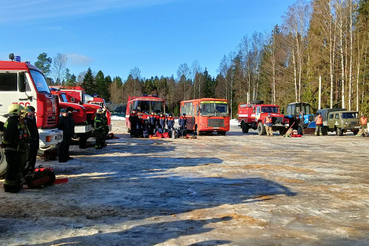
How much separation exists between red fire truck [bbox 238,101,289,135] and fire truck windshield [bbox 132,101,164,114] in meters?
7.73

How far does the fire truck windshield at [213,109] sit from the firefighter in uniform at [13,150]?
17050 mm

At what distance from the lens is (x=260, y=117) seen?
82.7 feet

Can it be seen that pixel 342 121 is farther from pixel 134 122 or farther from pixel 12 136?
pixel 12 136

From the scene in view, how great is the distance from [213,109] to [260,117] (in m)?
4.55

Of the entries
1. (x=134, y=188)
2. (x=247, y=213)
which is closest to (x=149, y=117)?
(x=134, y=188)

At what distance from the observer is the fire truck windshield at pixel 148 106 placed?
2188cm

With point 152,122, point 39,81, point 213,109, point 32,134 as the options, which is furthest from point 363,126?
point 32,134

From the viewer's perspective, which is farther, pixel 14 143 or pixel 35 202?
pixel 14 143

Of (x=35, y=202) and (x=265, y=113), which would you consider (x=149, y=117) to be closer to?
(x=265, y=113)

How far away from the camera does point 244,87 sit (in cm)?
5797

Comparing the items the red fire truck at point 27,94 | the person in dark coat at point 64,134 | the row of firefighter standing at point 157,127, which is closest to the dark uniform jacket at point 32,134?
the red fire truck at point 27,94

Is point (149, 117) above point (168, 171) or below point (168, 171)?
above

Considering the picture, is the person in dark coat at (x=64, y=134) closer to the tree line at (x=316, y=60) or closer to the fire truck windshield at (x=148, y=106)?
the fire truck windshield at (x=148, y=106)

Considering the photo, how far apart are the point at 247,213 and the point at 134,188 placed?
252cm
